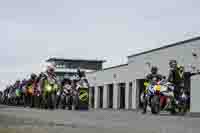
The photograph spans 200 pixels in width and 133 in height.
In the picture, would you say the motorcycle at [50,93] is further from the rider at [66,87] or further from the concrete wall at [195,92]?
the concrete wall at [195,92]

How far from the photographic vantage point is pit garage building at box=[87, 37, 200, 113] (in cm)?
4175

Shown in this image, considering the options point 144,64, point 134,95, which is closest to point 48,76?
point 144,64

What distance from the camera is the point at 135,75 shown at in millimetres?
55281

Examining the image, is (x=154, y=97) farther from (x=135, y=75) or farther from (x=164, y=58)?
(x=135, y=75)

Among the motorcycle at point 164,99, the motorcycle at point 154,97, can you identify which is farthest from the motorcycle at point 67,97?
the motorcycle at point 164,99

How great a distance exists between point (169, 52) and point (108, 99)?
19934 mm

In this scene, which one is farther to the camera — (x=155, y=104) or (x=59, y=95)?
(x=59, y=95)

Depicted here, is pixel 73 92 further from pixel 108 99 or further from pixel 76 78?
pixel 108 99

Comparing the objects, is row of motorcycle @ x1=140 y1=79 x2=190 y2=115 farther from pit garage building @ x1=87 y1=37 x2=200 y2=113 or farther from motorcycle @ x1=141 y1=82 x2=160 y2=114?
pit garage building @ x1=87 y1=37 x2=200 y2=113

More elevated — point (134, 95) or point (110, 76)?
point (110, 76)

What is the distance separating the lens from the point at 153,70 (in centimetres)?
1995

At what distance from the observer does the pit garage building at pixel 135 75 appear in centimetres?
4175

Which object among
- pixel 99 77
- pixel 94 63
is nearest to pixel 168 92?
pixel 99 77

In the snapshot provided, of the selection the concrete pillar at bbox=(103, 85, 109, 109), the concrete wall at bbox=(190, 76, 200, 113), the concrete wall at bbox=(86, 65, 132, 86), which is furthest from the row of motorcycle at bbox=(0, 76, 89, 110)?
the concrete pillar at bbox=(103, 85, 109, 109)
